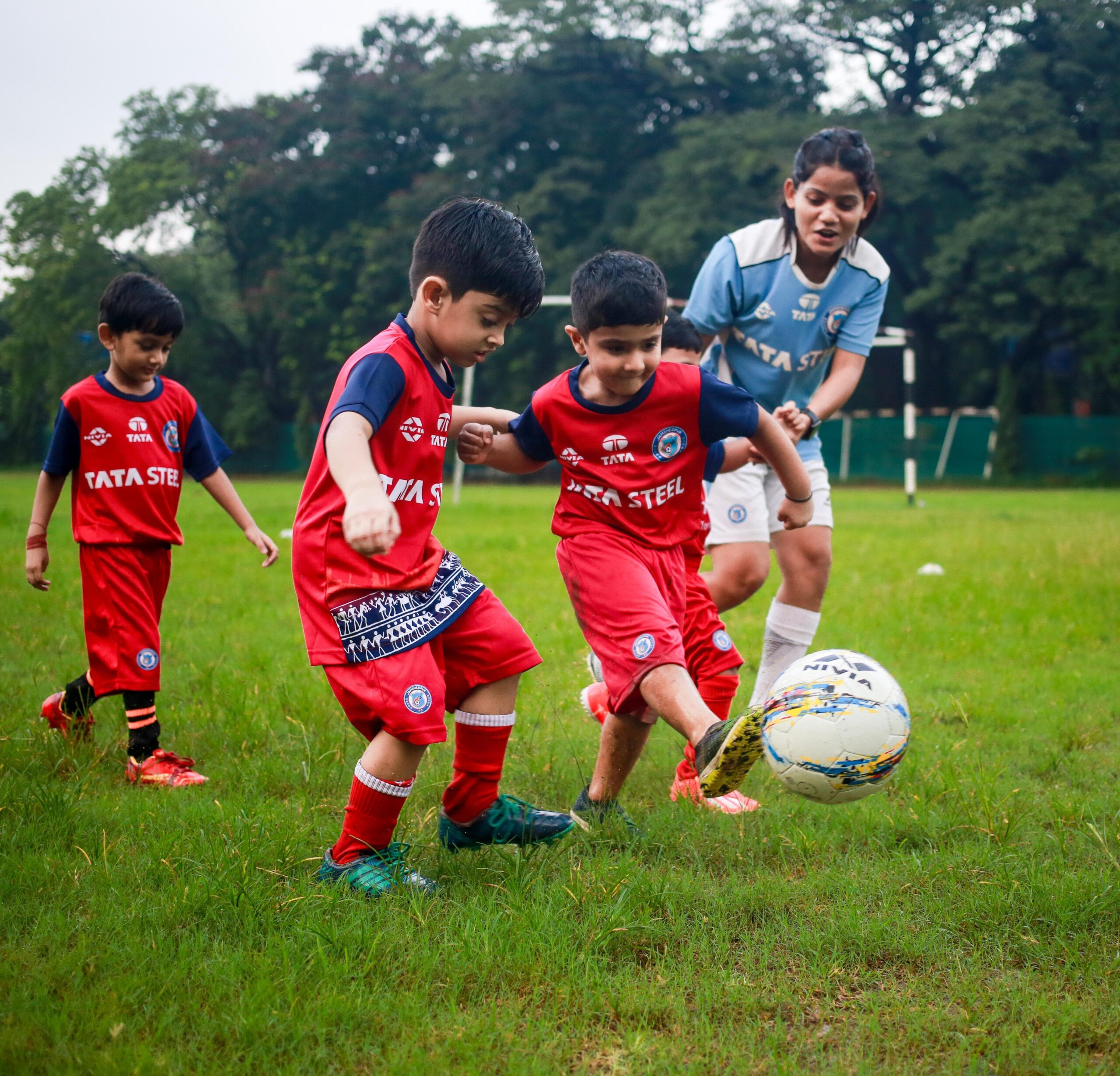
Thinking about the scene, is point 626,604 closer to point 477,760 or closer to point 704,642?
point 477,760

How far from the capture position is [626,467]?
321 cm

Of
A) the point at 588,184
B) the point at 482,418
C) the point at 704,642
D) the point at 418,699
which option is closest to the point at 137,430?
the point at 482,418

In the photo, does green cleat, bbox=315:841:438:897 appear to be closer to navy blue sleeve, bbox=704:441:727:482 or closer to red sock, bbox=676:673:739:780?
red sock, bbox=676:673:739:780

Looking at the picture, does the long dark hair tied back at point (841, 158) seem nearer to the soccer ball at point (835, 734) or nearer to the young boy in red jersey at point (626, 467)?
the young boy in red jersey at point (626, 467)

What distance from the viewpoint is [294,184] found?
4047 cm

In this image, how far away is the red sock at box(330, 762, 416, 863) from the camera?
2760mm

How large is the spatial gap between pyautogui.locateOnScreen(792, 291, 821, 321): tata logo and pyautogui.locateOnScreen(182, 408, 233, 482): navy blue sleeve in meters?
2.21

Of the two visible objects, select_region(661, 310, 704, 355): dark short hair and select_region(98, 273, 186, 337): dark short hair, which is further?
select_region(661, 310, 704, 355): dark short hair

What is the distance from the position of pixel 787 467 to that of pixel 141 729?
2374 mm

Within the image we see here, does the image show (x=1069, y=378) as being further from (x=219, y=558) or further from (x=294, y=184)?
(x=219, y=558)

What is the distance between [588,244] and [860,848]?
33757 mm

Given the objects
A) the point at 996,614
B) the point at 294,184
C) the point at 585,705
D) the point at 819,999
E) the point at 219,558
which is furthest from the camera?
the point at 294,184

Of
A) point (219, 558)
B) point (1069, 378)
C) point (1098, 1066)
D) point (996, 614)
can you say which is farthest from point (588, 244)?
point (1098, 1066)

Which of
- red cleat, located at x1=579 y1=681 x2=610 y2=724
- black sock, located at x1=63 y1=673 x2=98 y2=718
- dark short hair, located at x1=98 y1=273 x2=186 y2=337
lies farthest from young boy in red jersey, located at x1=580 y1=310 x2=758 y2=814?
black sock, located at x1=63 y1=673 x2=98 y2=718
